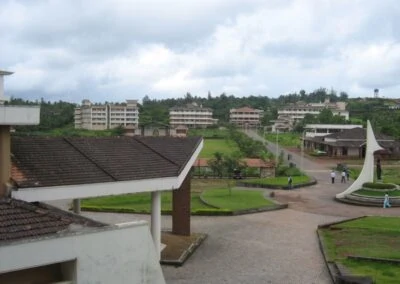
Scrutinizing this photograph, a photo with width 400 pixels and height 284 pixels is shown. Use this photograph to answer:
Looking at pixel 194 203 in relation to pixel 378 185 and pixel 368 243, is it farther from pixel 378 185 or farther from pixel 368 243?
pixel 368 243

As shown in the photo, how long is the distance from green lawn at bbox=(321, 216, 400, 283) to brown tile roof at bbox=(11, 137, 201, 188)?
6428mm

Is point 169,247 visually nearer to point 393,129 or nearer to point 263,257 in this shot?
point 263,257

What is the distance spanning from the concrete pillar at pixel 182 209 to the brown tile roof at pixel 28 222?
1013 cm

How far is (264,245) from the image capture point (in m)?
20.1

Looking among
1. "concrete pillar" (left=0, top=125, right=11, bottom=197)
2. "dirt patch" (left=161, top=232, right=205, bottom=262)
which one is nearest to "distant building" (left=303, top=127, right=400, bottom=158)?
"dirt patch" (left=161, top=232, right=205, bottom=262)

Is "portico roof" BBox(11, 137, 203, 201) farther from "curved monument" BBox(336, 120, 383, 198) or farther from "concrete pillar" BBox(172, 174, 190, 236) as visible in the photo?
"curved monument" BBox(336, 120, 383, 198)

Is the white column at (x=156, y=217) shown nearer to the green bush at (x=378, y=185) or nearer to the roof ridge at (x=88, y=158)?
the roof ridge at (x=88, y=158)

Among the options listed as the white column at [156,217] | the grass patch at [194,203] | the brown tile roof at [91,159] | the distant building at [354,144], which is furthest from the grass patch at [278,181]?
the distant building at [354,144]

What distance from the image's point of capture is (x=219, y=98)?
557 feet

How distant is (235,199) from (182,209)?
1020 centimetres

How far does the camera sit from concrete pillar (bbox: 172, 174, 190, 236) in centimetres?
2098

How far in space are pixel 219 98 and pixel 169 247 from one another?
151751 mm

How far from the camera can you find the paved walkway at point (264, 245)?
16250 millimetres

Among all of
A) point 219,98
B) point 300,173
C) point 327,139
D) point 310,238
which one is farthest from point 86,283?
point 219,98
